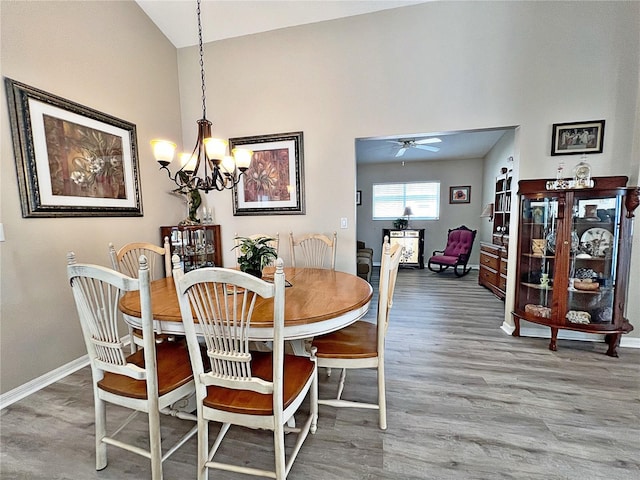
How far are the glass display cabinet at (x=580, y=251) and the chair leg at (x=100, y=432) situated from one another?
3.30 meters

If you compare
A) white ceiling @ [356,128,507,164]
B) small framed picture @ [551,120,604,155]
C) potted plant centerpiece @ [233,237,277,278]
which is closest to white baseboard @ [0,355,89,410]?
potted plant centerpiece @ [233,237,277,278]

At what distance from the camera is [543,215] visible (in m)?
2.61

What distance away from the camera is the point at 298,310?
4.58 feet

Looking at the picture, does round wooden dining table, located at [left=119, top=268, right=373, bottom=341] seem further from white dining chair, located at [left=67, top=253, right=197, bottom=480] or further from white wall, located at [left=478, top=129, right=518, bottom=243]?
white wall, located at [left=478, top=129, right=518, bottom=243]

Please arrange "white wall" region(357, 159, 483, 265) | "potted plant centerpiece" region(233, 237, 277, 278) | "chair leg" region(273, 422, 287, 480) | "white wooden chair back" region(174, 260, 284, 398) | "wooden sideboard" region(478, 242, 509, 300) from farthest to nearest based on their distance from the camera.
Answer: "white wall" region(357, 159, 483, 265) < "wooden sideboard" region(478, 242, 509, 300) < "potted plant centerpiece" region(233, 237, 277, 278) < "chair leg" region(273, 422, 287, 480) < "white wooden chair back" region(174, 260, 284, 398)

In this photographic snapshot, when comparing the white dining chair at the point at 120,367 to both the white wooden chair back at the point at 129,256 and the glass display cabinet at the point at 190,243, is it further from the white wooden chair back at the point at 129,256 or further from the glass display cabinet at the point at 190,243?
the glass display cabinet at the point at 190,243

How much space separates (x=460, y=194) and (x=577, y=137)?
3988 mm

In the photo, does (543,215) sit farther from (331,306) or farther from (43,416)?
(43,416)

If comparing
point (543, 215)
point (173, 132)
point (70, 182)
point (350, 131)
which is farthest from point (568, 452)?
point (173, 132)

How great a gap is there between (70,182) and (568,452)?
3.79m

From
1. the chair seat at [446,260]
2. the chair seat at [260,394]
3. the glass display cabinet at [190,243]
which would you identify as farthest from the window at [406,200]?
the chair seat at [260,394]

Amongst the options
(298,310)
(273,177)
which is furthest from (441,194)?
(298,310)

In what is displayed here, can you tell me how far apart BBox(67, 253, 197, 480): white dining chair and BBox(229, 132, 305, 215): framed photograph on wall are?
2.15m

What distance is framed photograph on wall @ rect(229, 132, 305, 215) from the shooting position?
316 centimetres
